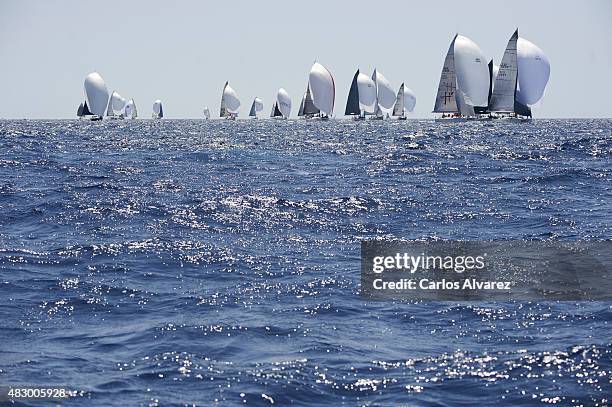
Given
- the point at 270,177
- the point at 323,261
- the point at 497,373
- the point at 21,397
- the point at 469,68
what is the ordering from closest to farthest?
the point at 21,397
the point at 497,373
the point at 323,261
the point at 270,177
the point at 469,68

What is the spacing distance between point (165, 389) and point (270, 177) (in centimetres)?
2602

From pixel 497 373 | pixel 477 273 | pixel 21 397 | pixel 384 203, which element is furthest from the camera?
pixel 384 203

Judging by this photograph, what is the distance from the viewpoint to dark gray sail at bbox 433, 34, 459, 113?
99.9 m

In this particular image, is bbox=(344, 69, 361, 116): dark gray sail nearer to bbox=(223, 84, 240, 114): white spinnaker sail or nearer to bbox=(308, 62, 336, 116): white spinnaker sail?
bbox=(308, 62, 336, 116): white spinnaker sail

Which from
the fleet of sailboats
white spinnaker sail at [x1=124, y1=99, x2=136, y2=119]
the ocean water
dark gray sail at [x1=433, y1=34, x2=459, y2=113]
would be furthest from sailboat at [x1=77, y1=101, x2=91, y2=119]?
the ocean water

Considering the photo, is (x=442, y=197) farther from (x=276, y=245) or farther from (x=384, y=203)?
(x=276, y=245)

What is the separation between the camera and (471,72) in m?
97.8

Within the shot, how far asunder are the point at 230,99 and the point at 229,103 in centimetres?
113

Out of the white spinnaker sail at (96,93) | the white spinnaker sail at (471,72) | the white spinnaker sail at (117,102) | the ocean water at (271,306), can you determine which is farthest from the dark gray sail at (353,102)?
the ocean water at (271,306)

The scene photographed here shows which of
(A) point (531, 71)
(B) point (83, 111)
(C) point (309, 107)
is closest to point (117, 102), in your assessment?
(B) point (83, 111)

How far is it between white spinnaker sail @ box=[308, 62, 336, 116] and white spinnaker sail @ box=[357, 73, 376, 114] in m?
5.41

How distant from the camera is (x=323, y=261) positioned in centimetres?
1634

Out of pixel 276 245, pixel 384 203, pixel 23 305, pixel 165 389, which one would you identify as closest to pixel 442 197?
pixel 384 203

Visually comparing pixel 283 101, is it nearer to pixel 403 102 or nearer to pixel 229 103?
pixel 229 103
